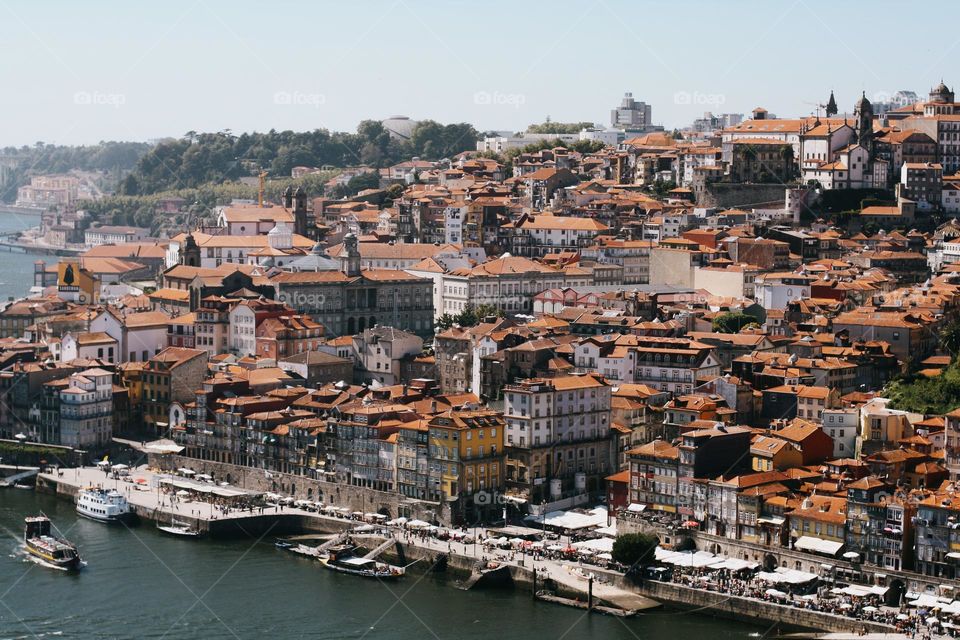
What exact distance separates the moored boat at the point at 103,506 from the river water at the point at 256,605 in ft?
7.00

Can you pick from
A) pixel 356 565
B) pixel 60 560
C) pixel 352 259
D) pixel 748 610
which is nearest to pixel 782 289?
pixel 352 259

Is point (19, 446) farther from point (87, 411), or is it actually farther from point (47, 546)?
point (47, 546)

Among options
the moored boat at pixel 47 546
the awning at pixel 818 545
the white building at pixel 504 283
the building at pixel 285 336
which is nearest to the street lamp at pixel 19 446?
the building at pixel 285 336

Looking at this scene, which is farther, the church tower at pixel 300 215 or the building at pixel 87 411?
the church tower at pixel 300 215

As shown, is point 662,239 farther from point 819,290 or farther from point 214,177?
point 214,177

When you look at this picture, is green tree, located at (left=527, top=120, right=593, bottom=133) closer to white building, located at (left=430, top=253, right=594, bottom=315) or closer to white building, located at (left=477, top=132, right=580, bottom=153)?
white building, located at (left=477, top=132, right=580, bottom=153)

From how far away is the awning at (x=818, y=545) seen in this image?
115ft

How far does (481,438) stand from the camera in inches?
1577

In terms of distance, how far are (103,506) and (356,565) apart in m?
7.42

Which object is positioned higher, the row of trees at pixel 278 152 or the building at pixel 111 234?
the row of trees at pixel 278 152

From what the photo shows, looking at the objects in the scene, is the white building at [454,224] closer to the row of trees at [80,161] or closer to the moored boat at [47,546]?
the moored boat at [47,546]

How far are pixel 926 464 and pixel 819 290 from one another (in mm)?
14839

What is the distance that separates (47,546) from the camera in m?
38.1

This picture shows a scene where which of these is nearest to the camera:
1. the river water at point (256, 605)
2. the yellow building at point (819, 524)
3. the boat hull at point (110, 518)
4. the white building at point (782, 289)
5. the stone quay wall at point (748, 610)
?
the stone quay wall at point (748, 610)
